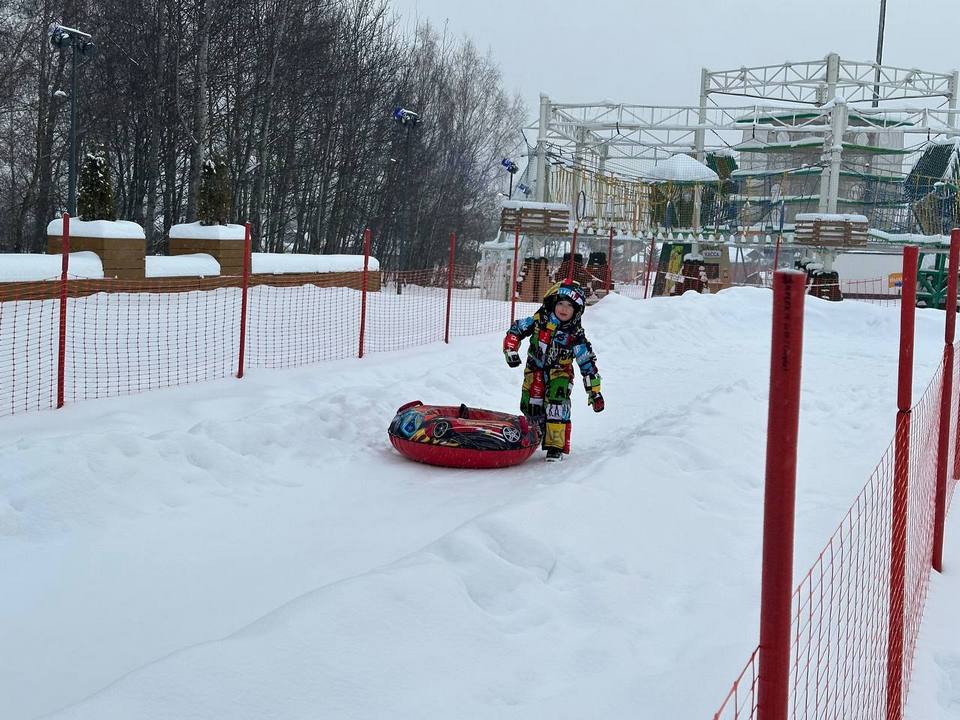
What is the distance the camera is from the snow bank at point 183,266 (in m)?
19.4

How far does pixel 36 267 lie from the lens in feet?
51.8

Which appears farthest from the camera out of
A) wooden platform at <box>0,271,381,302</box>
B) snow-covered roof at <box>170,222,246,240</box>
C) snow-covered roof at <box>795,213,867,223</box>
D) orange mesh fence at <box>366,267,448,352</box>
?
snow-covered roof at <box>795,213,867,223</box>

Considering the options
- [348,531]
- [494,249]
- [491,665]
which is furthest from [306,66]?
[491,665]

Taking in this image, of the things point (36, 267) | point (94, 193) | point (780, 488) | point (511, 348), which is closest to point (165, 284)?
point (94, 193)

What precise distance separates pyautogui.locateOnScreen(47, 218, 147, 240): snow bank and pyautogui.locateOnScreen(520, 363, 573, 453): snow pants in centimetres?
1208

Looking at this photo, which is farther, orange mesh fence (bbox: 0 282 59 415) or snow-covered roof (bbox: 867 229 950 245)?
snow-covered roof (bbox: 867 229 950 245)

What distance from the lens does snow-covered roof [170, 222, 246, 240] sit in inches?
875

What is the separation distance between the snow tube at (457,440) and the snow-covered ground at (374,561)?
17 cm

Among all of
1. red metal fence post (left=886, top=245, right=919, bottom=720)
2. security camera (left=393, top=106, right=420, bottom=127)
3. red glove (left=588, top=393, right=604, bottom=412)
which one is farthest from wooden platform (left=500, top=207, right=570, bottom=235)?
red metal fence post (left=886, top=245, right=919, bottom=720)

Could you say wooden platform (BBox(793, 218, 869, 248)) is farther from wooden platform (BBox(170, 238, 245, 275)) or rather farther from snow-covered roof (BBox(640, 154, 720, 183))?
wooden platform (BBox(170, 238, 245, 275))

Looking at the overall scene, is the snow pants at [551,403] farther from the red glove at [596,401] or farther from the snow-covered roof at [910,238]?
the snow-covered roof at [910,238]

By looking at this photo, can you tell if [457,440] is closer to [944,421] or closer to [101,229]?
[944,421]

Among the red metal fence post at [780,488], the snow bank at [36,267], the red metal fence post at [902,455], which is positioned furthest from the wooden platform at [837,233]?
the red metal fence post at [780,488]

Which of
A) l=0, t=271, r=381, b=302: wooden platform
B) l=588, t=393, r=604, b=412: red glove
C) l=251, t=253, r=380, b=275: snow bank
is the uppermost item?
l=251, t=253, r=380, b=275: snow bank
